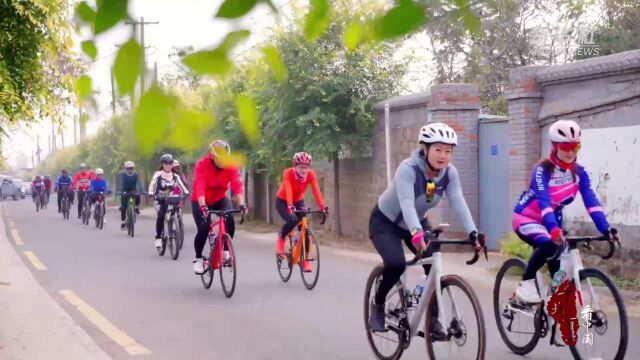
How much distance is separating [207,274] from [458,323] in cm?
556

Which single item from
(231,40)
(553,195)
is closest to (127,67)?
(231,40)

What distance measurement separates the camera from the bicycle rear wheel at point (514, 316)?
6109 mm

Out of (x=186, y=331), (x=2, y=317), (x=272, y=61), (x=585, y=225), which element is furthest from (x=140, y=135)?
(x=585, y=225)

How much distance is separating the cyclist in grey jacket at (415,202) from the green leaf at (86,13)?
3694 millimetres

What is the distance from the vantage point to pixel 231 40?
5.40 ft

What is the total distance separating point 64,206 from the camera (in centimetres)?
2808

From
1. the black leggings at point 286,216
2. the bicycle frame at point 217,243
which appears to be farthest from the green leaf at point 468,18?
the black leggings at point 286,216

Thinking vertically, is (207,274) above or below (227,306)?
above

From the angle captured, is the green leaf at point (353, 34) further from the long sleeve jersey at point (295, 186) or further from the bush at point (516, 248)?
Result: the bush at point (516, 248)

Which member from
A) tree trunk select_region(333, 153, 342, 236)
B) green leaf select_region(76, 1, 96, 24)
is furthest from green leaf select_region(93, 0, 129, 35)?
tree trunk select_region(333, 153, 342, 236)

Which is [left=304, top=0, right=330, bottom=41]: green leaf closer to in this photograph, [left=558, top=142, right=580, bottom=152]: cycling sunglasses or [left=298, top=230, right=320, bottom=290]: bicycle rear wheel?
[left=558, top=142, right=580, bottom=152]: cycling sunglasses

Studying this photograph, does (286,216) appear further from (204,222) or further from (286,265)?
(204,222)

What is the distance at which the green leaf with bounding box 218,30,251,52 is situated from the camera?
5.37 feet

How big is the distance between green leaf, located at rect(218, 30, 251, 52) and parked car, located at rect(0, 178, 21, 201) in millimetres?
62908
